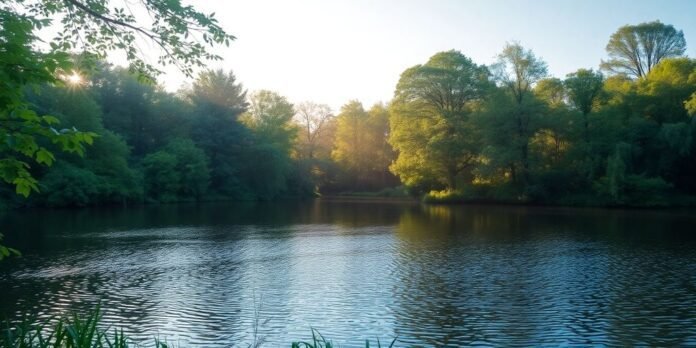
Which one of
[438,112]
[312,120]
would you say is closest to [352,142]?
[312,120]

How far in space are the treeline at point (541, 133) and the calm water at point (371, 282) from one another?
17.3 m

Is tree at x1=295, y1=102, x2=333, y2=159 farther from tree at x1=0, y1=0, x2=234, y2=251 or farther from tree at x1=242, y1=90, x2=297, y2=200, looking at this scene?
tree at x1=0, y1=0, x2=234, y2=251

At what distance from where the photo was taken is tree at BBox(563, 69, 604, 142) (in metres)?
53.8

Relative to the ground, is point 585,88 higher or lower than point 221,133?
higher

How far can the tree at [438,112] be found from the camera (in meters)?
56.5

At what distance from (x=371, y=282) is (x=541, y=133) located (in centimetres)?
4018

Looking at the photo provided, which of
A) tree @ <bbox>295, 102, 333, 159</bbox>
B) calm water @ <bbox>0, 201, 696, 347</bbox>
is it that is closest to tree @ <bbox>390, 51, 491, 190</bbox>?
calm water @ <bbox>0, 201, 696, 347</bbox>

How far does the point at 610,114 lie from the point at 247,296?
44531mm

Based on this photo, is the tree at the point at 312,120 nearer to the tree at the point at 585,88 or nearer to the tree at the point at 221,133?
the tree at the point at 221,133

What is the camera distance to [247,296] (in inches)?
619

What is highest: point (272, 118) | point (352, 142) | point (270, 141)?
point (272, 118)

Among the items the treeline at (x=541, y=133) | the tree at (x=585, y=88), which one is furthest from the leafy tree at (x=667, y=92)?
the tree at (x=585, y=88)

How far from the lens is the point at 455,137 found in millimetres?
55625

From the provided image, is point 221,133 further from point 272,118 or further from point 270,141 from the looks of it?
point 272,118
